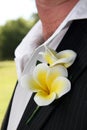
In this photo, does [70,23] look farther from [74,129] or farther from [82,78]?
[74,129]

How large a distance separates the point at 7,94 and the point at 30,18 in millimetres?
5486

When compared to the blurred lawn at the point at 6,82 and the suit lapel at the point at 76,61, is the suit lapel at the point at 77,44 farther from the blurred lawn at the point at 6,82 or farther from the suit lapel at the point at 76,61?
the blurred lawn at the point at 6,82

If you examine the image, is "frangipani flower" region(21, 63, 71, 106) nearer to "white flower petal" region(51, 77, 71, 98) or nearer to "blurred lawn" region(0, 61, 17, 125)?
"white flower petal" region(51, 77, 71, 98)

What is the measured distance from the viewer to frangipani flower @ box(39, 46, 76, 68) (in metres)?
0.93

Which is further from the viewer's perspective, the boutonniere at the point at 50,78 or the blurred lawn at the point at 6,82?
the blurred lawn at the point at 6,82

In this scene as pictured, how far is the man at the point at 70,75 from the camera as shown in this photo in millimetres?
896

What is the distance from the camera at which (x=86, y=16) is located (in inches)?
37.8

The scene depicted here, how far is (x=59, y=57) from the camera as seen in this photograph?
0.95 meters

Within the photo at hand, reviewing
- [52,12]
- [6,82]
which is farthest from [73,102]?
[6,82]

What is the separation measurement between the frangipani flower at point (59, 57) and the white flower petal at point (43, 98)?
65 mm

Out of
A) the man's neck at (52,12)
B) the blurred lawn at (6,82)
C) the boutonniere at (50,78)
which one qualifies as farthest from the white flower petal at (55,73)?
the blurred lawn at (6,82)

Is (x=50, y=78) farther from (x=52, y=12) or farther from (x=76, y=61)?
(x=52, y=12)

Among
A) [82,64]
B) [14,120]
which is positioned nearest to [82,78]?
[82,64]

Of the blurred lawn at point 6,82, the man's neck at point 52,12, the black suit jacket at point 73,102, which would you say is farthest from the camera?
the blurred lawn at point 6,82
